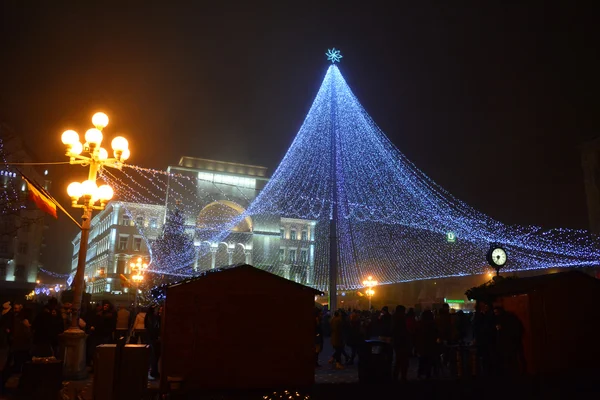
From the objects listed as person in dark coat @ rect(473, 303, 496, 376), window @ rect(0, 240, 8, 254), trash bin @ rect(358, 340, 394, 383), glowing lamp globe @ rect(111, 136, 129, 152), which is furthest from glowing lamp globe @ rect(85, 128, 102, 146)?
window @ rect(0, 240, 8, 254)

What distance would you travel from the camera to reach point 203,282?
8.47 m

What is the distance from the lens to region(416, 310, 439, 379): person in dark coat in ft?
33.7

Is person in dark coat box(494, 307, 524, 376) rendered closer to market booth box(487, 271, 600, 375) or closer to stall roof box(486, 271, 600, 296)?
market booth box(487, 271, 600, 375)

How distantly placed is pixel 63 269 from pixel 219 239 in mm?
47103

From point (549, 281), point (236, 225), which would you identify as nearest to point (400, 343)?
point (549, 281)

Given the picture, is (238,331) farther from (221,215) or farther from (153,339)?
(221,215)

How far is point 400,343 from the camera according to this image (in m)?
9.95

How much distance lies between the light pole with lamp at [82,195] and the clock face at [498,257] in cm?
1115

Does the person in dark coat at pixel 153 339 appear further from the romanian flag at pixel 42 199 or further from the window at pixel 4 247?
the window at pixel 4 247

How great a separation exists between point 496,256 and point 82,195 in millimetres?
11915

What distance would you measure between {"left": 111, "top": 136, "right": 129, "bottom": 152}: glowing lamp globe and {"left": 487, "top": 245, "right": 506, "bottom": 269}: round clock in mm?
11048

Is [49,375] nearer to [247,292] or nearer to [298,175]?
[247,292]

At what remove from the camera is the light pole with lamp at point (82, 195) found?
33.3ft

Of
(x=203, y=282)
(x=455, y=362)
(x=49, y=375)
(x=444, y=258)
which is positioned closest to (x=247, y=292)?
(x=203, y=282)
